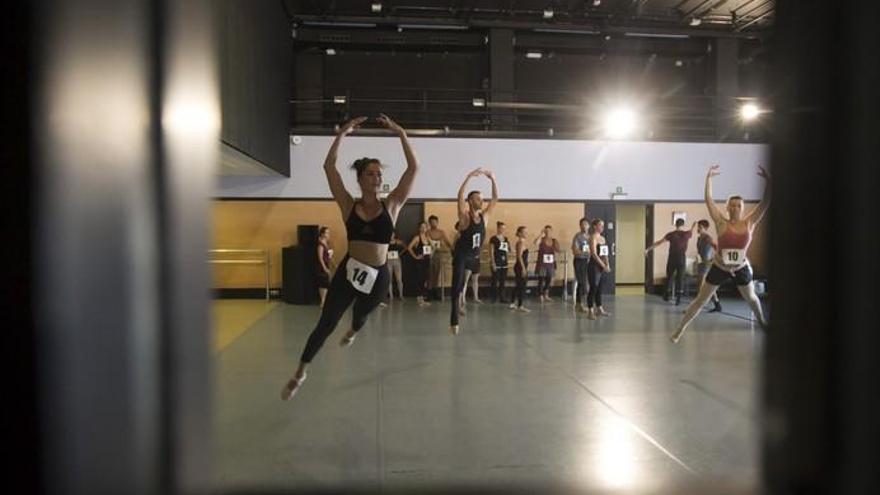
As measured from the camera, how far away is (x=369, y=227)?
167 inches

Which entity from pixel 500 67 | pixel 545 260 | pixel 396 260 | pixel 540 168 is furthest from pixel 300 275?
pixel 500 67

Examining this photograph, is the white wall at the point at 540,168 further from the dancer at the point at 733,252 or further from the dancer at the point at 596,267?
the dancer at the point at 733,252

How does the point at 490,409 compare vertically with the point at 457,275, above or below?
below

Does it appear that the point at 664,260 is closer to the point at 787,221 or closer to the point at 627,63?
the point at 627,63

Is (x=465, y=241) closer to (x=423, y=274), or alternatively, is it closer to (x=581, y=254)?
(x=581, y=254)

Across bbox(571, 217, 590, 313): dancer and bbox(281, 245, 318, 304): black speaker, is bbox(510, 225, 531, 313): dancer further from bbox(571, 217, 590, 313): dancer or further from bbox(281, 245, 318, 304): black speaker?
bbox(281, 245, 318, 304): black speaker

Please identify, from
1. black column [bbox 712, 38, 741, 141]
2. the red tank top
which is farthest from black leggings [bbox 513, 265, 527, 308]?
black column [bbox 712, 38, 741, 141]

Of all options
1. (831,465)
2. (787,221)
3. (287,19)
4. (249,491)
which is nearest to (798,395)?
(831,465)

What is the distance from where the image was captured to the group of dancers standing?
411 cm

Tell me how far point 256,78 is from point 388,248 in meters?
4.09

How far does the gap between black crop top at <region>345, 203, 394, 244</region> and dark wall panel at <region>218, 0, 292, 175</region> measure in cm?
280

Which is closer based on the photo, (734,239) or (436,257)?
(734,239)

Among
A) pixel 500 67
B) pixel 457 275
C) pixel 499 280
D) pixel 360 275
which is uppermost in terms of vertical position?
pixel 500 67

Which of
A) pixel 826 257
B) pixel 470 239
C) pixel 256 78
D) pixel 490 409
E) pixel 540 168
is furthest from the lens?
pixel 540 168
